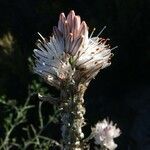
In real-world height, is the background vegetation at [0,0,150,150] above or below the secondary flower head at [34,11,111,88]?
above

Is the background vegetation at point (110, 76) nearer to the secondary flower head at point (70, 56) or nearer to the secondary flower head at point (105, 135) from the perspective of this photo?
the secondary flower head at point (105, 135)

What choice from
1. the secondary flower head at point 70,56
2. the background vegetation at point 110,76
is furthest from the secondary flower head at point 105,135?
the background vegetation at point 110,76

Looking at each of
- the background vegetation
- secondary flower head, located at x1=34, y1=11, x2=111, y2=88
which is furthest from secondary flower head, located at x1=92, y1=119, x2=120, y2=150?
the background vegetation

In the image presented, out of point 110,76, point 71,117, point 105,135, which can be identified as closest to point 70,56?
point 71,117

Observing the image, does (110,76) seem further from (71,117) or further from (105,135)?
(71,117)

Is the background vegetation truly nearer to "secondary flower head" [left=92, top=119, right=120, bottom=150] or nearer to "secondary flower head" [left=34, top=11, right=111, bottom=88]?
"secondary flower head" [left=92, top=119, right=120, bottom=150]
